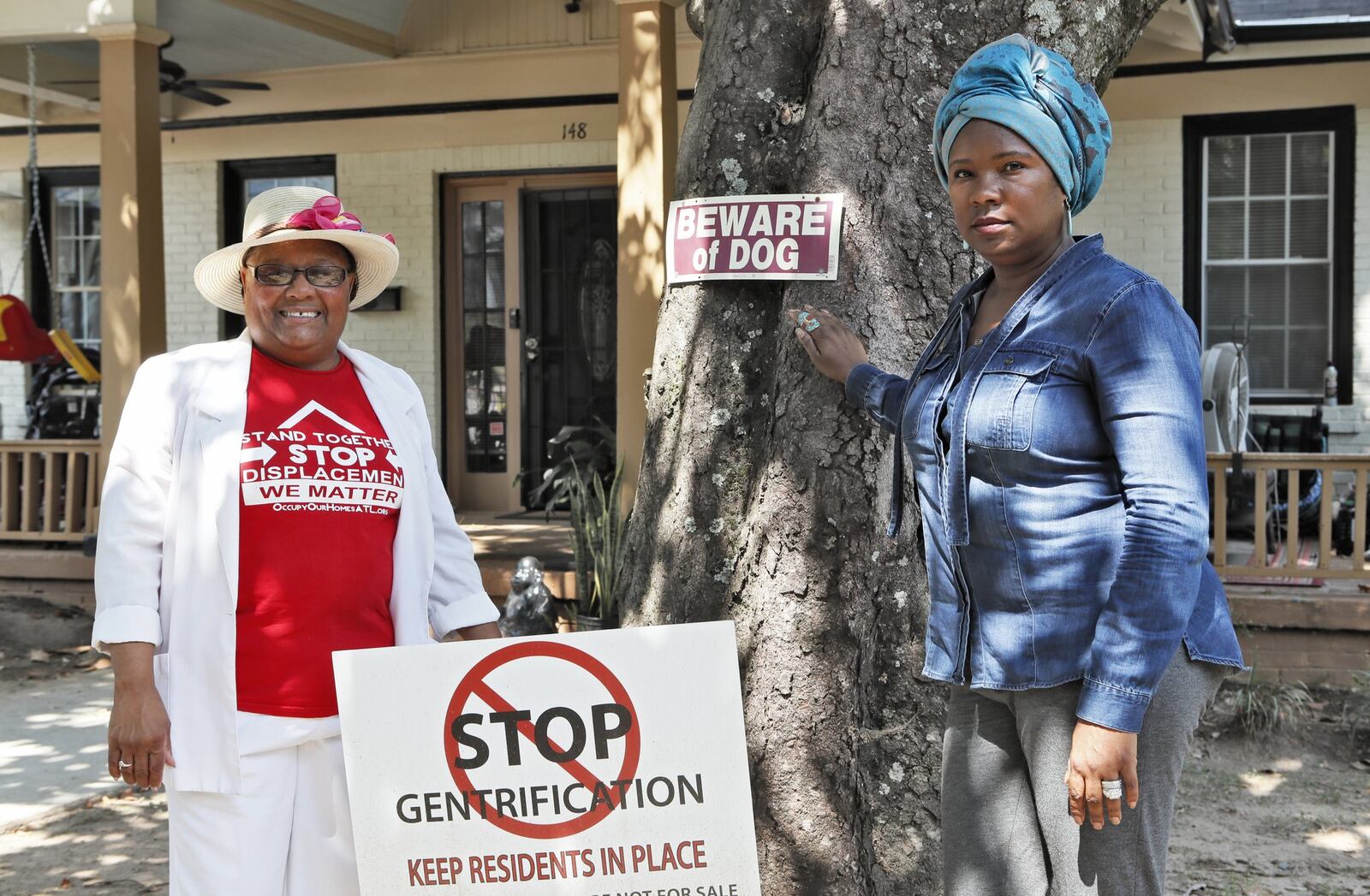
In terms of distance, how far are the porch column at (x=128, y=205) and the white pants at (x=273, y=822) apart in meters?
6.47

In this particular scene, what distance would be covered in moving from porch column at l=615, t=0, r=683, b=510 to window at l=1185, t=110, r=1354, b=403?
4196 mm

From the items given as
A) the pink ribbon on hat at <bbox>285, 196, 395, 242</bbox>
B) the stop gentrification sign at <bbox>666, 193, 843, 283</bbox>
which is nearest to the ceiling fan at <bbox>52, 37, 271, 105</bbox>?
the stop gentrification sign at <bbox>666, 193, 843, 283</bbox>

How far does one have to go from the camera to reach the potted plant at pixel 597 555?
7.02 meters

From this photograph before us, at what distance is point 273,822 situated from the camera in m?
Result: 2.67

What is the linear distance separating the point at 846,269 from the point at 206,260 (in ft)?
4.70

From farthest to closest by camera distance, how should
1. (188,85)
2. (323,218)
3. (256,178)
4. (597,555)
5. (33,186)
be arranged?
(256,178) → (33,186) → (188,85) → (597,555) → (323,218)

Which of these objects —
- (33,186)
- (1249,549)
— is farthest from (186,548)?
(33,186)

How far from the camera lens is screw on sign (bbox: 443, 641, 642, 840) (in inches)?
98.7

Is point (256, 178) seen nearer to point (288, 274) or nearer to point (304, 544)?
point (288, 274)

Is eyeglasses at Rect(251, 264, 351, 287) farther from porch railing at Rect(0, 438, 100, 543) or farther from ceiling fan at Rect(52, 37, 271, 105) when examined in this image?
ceiling fan at Rect(52, 37, 271, 105)

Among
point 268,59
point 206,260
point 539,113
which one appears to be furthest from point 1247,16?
point 206,260

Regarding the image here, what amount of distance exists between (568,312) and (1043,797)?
29.3 feet

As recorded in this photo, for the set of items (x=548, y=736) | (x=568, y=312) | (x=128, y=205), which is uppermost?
(x=128, y=205)

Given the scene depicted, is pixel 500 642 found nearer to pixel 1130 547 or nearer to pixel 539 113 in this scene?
pixel 1130 547
